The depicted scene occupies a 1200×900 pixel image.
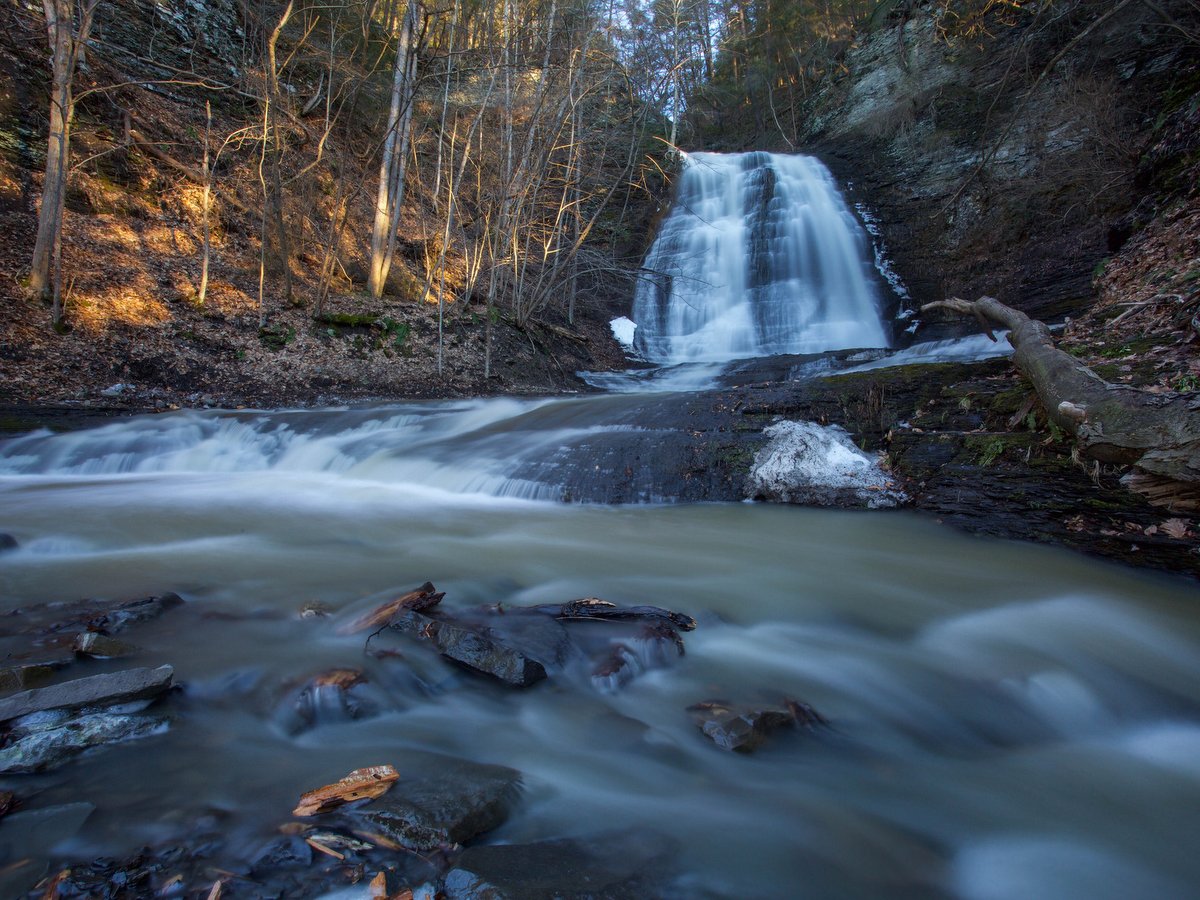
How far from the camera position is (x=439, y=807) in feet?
5.16

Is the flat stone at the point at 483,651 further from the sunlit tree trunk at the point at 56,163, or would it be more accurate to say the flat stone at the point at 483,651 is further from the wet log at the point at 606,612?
the sunlit tree trunk at the point at 56,163

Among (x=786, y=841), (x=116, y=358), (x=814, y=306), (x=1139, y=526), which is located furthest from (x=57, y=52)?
(x=814, y=306)

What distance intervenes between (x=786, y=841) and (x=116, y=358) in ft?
34.9

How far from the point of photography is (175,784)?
167 centimetres

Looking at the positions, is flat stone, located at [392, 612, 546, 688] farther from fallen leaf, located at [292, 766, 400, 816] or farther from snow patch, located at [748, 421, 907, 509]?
snow patch, located at [748, 421, 907, 509]

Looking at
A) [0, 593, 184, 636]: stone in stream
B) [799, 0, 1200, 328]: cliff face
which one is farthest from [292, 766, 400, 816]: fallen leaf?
[799, 0, 1200, 328]: cliff face

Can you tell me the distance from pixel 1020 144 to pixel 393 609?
1624 centimetres

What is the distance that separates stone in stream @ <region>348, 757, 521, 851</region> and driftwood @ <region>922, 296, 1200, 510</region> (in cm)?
355

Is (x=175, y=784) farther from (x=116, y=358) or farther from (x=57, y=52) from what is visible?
(x=57, y=52)

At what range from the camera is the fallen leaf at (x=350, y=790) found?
5.17 ft

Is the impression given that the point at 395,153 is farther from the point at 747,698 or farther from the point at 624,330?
the point at 747,698

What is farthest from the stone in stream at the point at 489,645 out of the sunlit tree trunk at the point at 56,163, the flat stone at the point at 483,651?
the sunlit tree trunk at the point at 56,163

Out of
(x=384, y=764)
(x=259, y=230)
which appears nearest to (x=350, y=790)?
(x=384, y=764)

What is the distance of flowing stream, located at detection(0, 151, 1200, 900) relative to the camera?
1661mm
